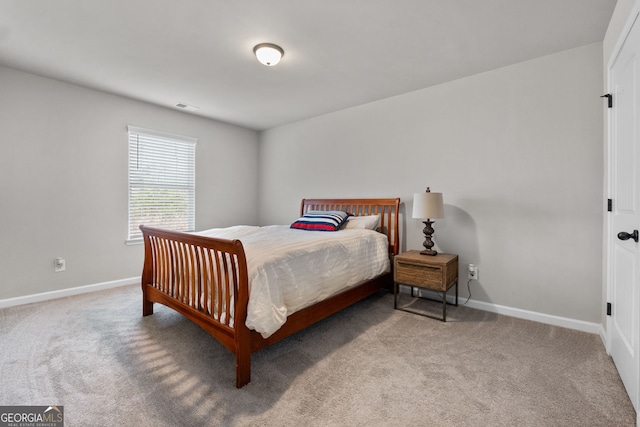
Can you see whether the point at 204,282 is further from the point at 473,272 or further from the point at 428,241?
the point at 473,272

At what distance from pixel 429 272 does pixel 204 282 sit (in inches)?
79.7

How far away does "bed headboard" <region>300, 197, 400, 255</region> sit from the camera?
3.47m

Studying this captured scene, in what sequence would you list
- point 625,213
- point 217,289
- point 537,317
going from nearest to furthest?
point 625,213, point 217,289, point 537,317

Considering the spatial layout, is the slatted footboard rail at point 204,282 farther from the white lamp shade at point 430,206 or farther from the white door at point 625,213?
the white door at point 625,213

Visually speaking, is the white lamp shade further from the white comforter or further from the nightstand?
the white comforter

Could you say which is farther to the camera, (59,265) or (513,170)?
(59,265)

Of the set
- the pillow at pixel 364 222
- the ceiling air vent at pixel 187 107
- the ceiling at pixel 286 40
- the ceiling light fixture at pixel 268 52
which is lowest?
the pillow at pixel 364 222

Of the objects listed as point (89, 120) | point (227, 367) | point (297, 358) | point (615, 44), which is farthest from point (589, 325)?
point (89, 120)

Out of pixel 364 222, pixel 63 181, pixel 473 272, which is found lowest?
pixel 473 272

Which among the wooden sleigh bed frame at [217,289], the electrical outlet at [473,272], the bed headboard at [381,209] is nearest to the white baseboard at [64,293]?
the wooden sleigh bed frame at [217,289]

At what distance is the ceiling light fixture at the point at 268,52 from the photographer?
2.45 metres

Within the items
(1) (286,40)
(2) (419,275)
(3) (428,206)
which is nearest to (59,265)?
(1) (286,40)

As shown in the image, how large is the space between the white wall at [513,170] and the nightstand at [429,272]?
14.7 inches

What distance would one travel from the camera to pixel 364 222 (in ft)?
11.4
